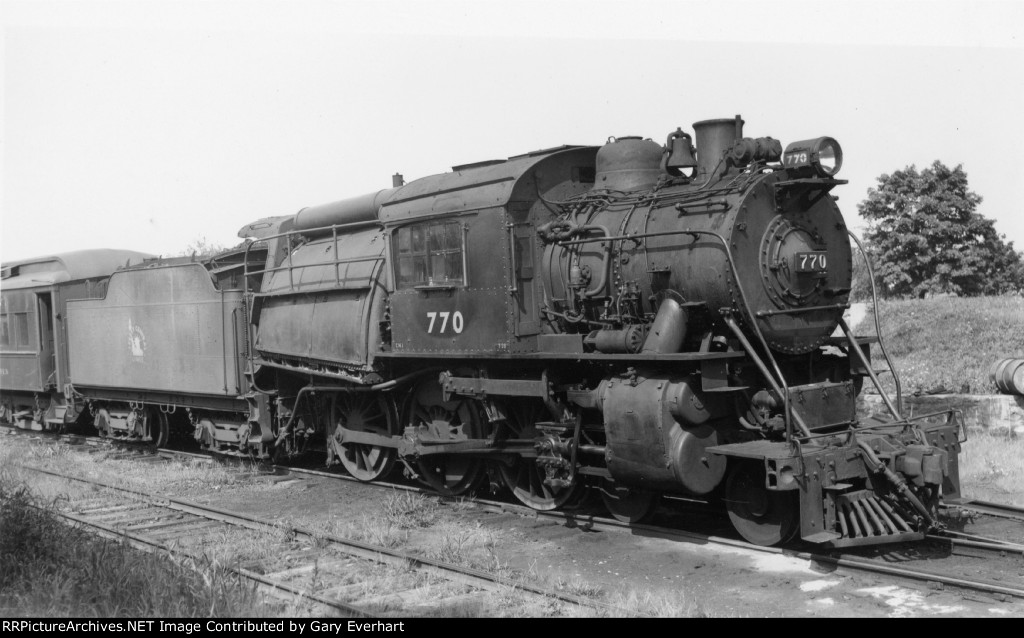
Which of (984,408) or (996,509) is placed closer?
(996,509)

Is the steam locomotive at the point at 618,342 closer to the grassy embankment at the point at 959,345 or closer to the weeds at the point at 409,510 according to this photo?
the weeds at the point at 409,510

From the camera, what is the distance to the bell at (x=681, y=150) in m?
9.06

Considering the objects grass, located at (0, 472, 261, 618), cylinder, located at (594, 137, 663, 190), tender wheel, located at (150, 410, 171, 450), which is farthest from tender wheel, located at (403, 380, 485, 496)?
tender wheel, located at (150, 410, 171, 450)

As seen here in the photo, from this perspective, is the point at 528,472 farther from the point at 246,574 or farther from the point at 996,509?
Answer: the point at 996,509

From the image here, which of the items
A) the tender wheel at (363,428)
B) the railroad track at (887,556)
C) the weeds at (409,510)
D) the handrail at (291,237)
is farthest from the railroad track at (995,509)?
the handrail at (291,237)

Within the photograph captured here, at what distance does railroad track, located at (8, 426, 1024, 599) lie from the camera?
6520mm

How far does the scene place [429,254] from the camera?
998 centimetres

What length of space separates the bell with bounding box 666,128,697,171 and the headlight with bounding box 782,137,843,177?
104cm

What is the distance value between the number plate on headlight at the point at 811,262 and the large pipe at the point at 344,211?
16.1 ft

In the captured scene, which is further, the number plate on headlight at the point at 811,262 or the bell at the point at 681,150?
the bell at the point at 681,150

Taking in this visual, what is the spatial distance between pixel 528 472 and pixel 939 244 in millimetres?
27043

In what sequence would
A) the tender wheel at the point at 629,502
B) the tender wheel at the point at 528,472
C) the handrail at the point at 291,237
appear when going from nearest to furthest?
the tender wheel at the point at 629,502, the tender wheel at the point at 528,472, the handrail at the point at 291,237

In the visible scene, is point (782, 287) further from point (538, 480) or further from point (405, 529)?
point (405, 529)

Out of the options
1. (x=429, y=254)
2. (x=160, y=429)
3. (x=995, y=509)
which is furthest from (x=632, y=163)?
(x=160, y=429)
